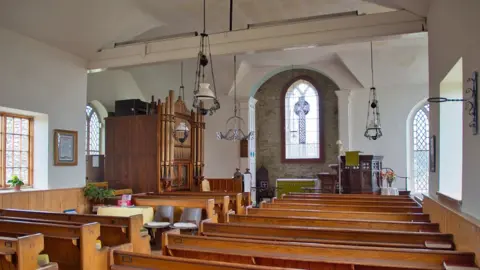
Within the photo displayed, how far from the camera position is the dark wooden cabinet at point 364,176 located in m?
8.18

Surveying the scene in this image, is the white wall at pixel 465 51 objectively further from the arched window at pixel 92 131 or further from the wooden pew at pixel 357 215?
the arched window at pixel 92 131

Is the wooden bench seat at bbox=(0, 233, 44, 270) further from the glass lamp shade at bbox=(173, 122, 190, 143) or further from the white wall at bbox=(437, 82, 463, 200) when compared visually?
the glass lamp shade at bbox=(173, 122, 190, 143)

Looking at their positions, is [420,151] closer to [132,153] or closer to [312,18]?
[312,18]

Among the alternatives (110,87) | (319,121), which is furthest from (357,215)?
(110,87)

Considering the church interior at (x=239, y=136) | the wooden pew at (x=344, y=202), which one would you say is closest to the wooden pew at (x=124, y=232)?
the church interior at (x=239, y=136)

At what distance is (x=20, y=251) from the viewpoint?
87.7 inches

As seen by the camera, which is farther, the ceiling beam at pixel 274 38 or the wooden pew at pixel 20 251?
the ceiling beam at pixel 274 38

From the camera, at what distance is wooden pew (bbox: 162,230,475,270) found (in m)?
2.21

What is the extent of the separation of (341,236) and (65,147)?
4766 mm

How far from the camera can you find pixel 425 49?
8711 millimetres

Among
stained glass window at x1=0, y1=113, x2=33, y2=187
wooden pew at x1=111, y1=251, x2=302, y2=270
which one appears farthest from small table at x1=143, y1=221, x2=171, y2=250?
wooden pew at x1=111, y1=251, x2=302, y2=270

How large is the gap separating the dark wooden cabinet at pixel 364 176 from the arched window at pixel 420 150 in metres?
2.22

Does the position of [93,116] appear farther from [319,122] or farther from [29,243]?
[29,243]

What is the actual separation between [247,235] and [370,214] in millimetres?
1624
